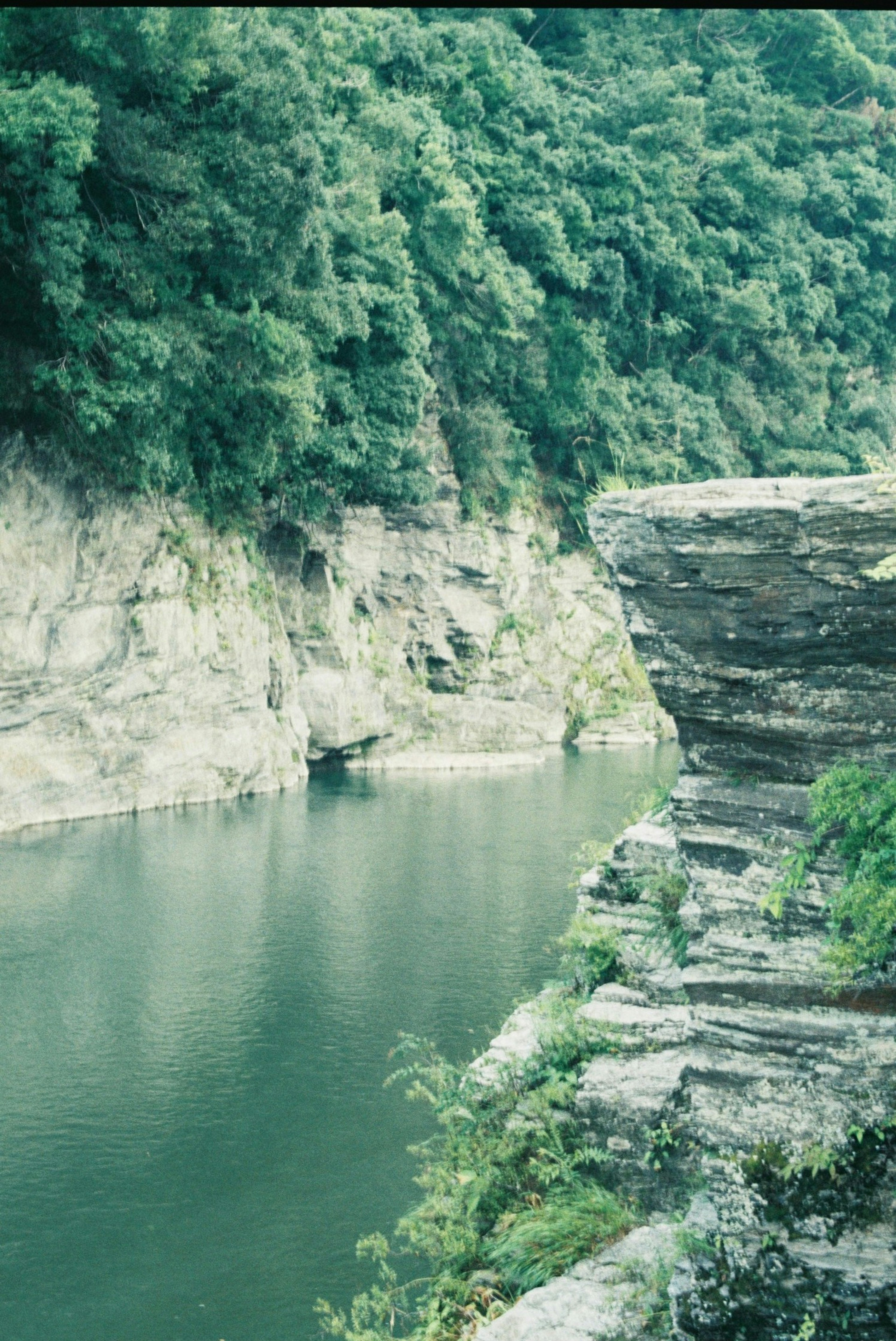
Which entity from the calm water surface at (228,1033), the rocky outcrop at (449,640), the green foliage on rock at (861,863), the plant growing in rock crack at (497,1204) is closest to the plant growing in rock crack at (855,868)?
the green foliage on rock at (861,863)

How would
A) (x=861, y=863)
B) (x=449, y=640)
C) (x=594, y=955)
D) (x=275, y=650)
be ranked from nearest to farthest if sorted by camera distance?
1. (x=861, y=863)
2. (x=594, y=955)
3. (x=275, y=650)
4. (x=449, y=640)

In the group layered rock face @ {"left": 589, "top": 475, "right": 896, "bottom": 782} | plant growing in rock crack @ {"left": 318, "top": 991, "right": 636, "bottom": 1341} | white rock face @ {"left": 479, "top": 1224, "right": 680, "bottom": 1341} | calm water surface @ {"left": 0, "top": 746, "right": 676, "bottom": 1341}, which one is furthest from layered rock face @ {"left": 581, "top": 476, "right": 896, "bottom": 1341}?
calm water surface @ {"left": 0, "top": 746, "right": 676, "bottom": 1341}

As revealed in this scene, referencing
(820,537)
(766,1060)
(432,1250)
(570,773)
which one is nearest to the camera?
(820,537)

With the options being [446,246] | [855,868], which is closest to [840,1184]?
[855,868]

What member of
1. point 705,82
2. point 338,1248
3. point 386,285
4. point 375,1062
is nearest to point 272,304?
point 386,285

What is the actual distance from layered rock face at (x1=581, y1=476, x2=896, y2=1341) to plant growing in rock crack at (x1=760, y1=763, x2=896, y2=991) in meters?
0.10

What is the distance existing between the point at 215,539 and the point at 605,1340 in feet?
74.1

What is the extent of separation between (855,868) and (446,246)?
28.5m

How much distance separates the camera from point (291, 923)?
17.0m

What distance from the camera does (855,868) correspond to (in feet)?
20.3

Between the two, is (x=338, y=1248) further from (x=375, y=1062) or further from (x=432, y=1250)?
(x=375, y=1062)

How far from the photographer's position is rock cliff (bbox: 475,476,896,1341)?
6043mm

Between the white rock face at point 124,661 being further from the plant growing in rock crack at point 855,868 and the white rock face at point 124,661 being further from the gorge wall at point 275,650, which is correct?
the plant growing in rock crack at point 855,868

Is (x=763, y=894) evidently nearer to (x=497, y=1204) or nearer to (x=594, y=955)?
(x=497, y=1204)
